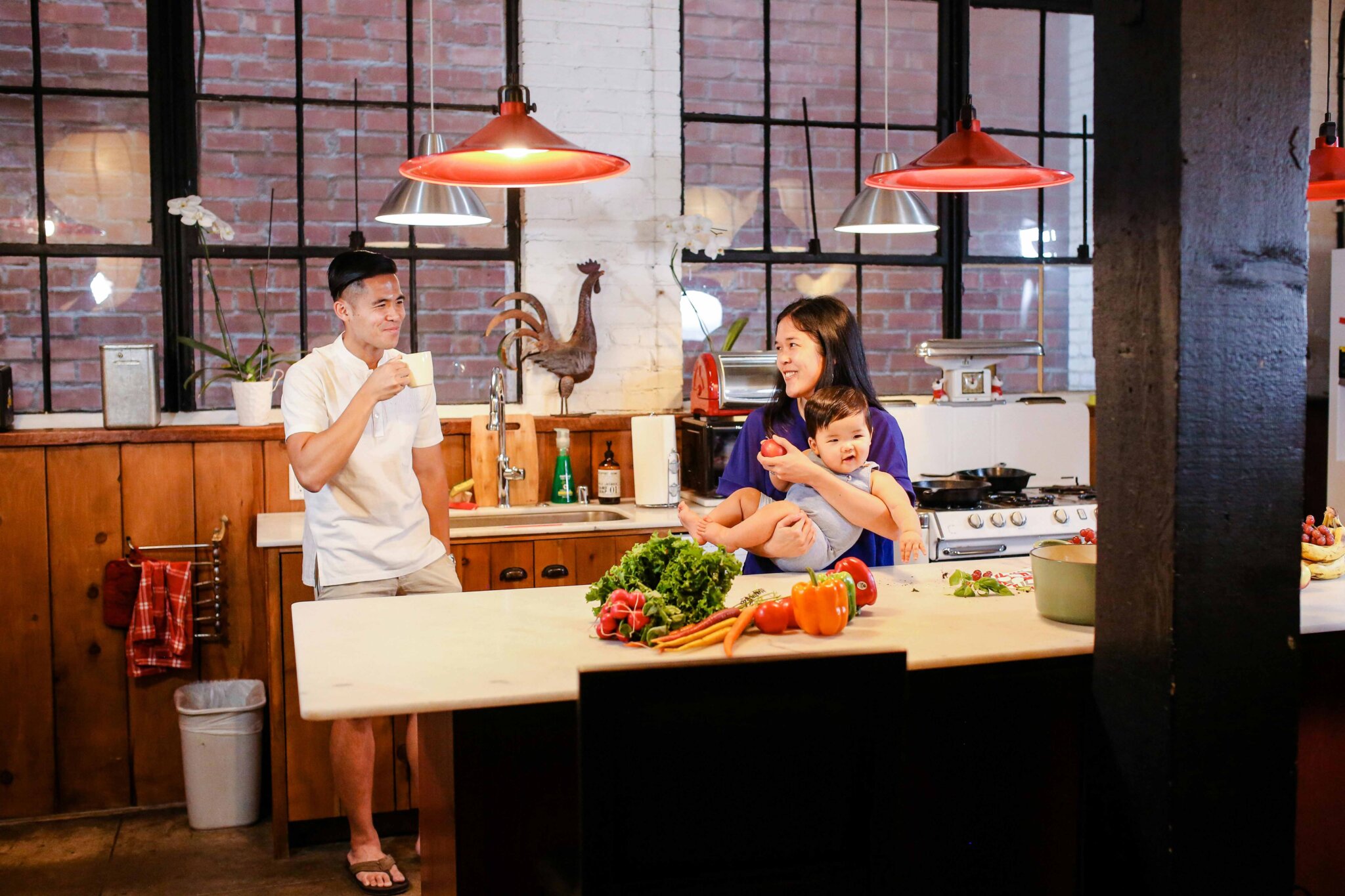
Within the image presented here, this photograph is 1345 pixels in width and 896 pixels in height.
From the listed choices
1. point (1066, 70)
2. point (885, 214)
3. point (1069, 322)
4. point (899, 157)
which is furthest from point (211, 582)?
point (1066, 70)

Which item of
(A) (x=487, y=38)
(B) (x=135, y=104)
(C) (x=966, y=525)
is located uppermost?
(A) (x=487, y=38)

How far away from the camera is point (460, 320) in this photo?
4812mm

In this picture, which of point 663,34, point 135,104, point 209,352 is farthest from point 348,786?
point 663,34

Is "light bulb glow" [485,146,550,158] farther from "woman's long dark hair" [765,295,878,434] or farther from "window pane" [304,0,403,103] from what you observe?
"window pane" [304,0,403,103]

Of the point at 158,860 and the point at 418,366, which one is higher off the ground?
the point at 418,366

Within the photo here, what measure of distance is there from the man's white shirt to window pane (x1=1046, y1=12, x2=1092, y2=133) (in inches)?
138

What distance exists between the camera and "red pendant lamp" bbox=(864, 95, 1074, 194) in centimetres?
308

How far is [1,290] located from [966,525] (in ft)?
11.6

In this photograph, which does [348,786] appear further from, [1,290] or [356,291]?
[1,290]

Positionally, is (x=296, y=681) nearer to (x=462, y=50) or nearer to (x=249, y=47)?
(x=249, y=47)

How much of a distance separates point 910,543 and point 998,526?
1822mm

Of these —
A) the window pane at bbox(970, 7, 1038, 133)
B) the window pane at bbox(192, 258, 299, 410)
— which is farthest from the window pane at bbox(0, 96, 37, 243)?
the window pane at bbox(970, 7, 1038, 133)

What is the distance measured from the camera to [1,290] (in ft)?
14.1

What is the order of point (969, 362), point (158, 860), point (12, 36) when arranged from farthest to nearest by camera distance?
point (969, 362) < point (12, 36) < point (158, 860)
